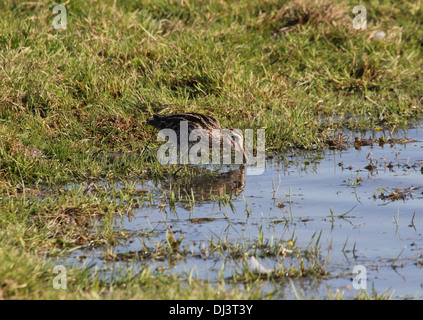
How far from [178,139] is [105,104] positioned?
1175 mm

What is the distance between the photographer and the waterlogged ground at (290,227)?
4654 mm

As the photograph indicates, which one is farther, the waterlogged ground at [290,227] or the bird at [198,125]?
the bird at [198,125]

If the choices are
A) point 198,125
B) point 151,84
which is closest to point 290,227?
point 198,125

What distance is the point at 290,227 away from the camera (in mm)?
5574

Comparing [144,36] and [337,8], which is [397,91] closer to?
[337,8]

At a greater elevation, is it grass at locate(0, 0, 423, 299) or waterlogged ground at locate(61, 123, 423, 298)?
grass at locate(0, 0, 423, 299)

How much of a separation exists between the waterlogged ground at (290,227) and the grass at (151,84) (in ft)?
0.99

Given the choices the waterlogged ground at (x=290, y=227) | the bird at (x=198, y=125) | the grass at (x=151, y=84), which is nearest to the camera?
the waterlogged ground at (x=290, y=227)

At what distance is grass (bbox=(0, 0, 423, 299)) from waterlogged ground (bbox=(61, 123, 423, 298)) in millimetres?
303

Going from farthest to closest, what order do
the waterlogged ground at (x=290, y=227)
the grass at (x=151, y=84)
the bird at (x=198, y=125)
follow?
the bird at (x=198, y=125) → the grass at (x=151, y=84) → the waterlogged ground at (x=290, y=227)

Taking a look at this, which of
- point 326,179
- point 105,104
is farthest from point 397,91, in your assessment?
point 105,104

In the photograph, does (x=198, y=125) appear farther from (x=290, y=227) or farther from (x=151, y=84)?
(x=290, y=227)

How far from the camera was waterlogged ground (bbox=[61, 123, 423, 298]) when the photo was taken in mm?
4654

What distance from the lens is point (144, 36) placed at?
964cm
